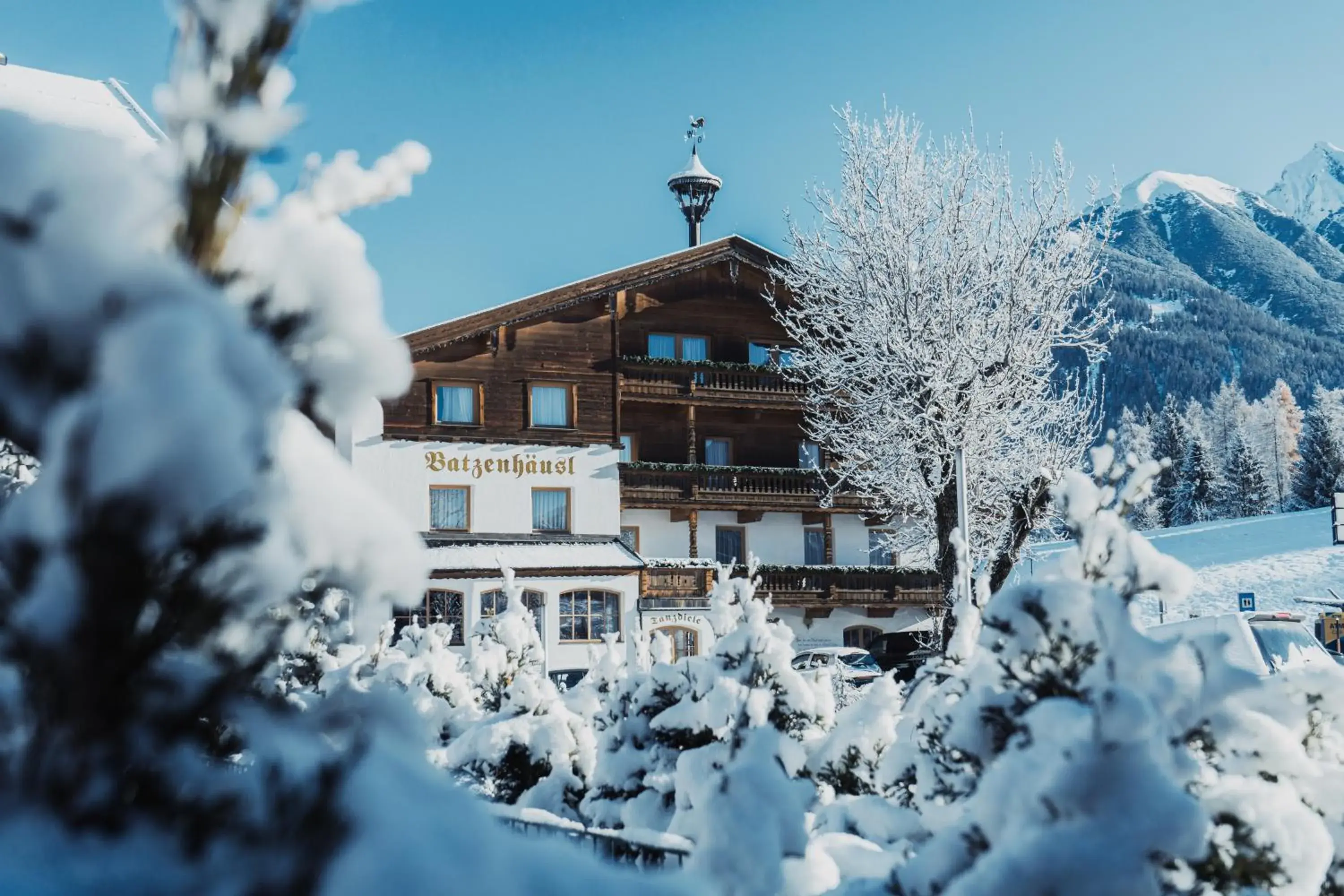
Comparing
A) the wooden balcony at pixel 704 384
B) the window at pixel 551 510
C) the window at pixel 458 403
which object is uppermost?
the wooden balcony at pixel 704 384

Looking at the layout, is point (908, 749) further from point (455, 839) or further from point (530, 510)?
point (530, 510)

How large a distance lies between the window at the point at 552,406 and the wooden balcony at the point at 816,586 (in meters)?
4.40

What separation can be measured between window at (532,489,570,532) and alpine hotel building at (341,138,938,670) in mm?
41

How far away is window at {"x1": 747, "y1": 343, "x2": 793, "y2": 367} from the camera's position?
1312 inches

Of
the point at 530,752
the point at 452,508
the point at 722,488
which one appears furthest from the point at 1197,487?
the point at 530,752

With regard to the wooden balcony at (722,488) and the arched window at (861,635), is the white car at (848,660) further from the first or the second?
the wooden balcony at (722,488)

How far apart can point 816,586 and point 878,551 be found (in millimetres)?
3086

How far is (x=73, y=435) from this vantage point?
1328mm

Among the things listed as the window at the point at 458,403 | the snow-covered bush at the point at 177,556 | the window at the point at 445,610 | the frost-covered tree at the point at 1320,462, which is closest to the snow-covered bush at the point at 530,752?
the snow-covered bush at the point at 177,556

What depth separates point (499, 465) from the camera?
98.1 ft

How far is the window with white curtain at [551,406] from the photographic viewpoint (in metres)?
30.6

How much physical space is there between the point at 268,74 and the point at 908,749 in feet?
16.4

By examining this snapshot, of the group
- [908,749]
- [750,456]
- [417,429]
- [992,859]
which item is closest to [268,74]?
[992,859]

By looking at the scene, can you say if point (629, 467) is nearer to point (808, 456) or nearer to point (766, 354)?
point (766, 354)
